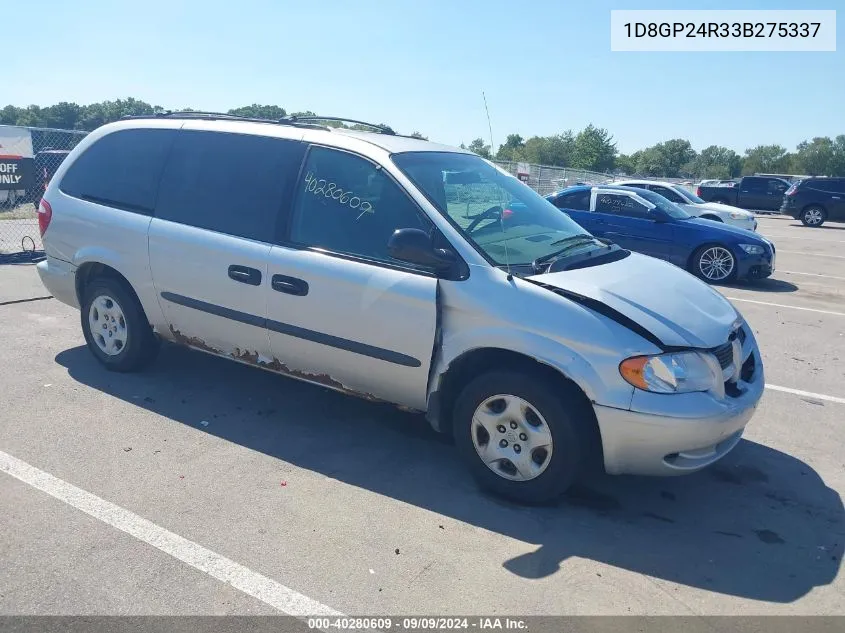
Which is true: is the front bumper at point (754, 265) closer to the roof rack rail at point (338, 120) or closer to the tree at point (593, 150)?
the roof rack rail at point (338, 120)

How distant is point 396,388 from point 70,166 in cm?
336

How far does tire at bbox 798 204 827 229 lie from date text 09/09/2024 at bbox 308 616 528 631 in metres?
26.1

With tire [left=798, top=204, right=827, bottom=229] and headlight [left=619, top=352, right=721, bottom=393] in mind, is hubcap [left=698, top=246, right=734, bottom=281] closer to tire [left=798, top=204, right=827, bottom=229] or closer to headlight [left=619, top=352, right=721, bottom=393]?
headlight [left=619, top=352, right=721, bottom=393]

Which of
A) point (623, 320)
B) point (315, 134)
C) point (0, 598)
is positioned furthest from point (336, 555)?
point (315, 134)

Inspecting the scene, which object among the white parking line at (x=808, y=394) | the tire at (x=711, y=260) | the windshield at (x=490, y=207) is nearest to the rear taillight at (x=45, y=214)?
the windshield at (x=490, y=207)

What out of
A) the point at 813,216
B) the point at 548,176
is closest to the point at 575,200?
the point at 548,176

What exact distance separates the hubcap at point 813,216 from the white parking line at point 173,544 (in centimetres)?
2665

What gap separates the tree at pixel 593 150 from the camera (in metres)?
58.7

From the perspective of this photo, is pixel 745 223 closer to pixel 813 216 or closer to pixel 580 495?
pixel 813 216

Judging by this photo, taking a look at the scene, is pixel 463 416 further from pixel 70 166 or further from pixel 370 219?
pixel 70 166

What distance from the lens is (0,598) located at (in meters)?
2.88

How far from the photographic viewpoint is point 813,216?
82.1ft

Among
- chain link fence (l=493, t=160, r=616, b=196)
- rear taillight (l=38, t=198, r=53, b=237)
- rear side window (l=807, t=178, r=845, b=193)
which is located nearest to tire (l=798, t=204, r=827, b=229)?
rear side window (l=807, t=178, r=845, b=193)

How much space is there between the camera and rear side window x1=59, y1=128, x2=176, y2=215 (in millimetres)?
5090
